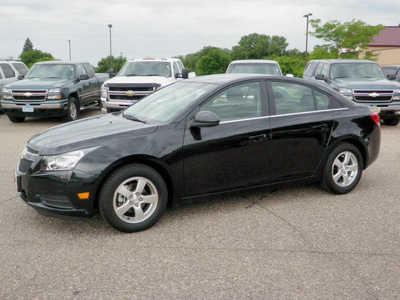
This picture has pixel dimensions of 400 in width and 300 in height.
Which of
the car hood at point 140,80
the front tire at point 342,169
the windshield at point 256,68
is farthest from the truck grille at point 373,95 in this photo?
the front tire at point 342,169

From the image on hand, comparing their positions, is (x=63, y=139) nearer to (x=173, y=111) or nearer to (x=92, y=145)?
(x=92, y=145)

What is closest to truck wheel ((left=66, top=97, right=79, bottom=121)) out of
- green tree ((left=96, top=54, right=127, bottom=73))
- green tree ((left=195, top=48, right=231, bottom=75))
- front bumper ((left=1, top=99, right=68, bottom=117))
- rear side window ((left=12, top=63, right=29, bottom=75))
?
front bumper ((left=1, top=99, right=68, bottom=117))

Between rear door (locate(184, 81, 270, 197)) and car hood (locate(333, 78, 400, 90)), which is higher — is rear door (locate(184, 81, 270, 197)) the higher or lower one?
the lower one

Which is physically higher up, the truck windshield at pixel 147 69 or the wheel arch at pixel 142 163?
the truck windshield at pixel 147 69

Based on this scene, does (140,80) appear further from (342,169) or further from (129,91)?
(342,169)

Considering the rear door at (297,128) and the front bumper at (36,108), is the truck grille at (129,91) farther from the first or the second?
the rear door at (297,128)

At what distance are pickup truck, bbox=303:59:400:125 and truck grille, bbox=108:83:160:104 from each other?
5.08m

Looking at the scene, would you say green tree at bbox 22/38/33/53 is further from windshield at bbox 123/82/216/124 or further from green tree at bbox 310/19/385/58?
windshield at bbox 123/82/216/124

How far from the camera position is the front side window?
4820mm

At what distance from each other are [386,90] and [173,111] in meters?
8.96

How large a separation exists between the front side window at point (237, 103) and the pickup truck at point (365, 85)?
24.5 ft

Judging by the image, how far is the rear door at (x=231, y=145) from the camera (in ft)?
15.0

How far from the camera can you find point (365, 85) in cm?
1186

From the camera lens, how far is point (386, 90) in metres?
11.8
